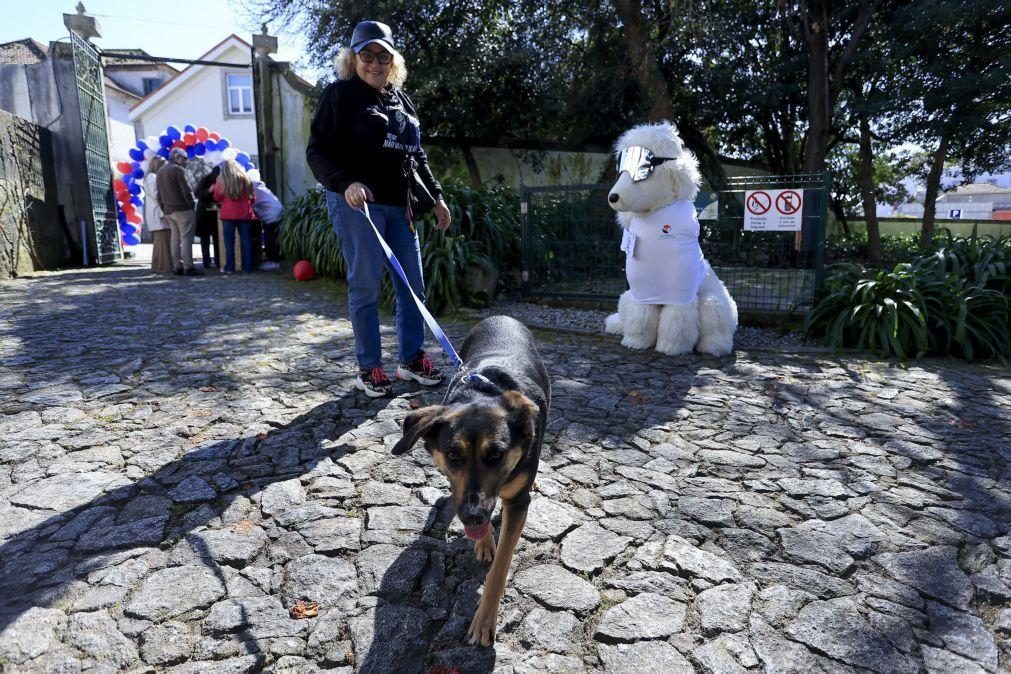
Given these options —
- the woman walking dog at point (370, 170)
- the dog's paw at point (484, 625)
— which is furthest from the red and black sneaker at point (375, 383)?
the dog's paw at point (484, 625)

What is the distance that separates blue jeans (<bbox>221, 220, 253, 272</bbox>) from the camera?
10.9 meters

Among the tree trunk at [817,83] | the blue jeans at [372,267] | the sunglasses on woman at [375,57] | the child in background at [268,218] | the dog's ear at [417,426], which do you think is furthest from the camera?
the child in background at [268,218]

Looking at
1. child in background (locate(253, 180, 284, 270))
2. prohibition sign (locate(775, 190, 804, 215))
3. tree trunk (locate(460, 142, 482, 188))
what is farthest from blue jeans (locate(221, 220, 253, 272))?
prohibition sign (locate(775, 190, 804, 215))

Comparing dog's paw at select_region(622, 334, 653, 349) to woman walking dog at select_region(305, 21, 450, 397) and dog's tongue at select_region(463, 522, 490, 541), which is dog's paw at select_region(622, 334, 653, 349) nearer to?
woman walking dog at select_region(305, 21, 450, 397)

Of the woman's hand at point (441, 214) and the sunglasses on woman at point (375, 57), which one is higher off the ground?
the sunglasses on woman at point (375, 57)

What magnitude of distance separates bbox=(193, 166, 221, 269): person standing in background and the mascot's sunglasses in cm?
821

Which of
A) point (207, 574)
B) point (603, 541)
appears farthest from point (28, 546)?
point (603, 541)

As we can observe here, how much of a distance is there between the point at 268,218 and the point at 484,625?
36.8ft

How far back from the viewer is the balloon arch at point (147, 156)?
13.1 m

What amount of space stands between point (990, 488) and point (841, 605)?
1.53 m

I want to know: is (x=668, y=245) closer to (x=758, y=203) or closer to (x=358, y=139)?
(x=758, y=203)

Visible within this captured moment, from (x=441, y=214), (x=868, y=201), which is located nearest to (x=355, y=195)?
(x=441, y=214)

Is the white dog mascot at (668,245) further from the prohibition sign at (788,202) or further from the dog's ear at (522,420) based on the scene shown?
the dog's ear at (522,420)

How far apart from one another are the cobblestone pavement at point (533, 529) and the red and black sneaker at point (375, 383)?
9 centimetres
